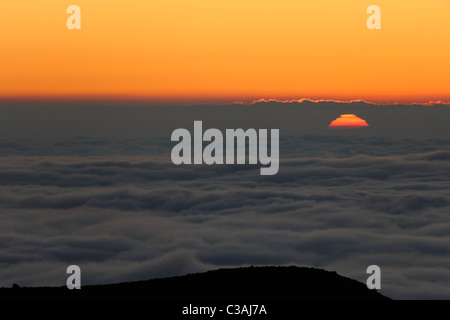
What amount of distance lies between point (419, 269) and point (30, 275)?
234 ft

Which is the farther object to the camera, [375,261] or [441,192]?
[441,192]

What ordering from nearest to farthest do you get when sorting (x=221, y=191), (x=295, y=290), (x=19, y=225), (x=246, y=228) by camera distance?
(x=295, y=290) < (x=246, y=228) < (x=19, y=225) < (x=221, y=191)

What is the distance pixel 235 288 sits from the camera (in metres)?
25.9

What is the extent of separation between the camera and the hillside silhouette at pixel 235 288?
23.3 meters

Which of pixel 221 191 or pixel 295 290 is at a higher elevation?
pixel 221 191

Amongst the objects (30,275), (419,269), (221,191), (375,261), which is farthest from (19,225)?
(419,269)

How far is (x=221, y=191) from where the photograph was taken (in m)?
186

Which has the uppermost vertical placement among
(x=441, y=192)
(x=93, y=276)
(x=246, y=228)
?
(x=441, y=192)

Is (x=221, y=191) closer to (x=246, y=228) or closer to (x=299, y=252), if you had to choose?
(x=246, y=228)

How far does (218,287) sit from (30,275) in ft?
254

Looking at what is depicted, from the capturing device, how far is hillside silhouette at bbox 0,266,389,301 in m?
23.3
